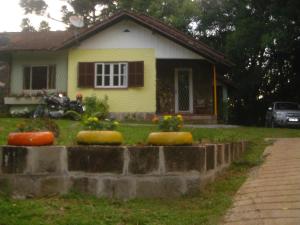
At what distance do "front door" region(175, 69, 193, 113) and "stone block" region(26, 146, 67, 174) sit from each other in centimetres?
1489

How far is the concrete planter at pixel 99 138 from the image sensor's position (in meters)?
6.27

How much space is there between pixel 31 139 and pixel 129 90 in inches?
541

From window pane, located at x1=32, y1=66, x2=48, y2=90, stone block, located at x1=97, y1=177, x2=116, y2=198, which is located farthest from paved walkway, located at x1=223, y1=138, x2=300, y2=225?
window pane, located at x1=32, y1=66, x2=48, y2=90

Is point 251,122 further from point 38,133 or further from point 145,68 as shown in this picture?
point 38,133

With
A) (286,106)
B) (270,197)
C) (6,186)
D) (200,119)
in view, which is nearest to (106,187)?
(6,186)

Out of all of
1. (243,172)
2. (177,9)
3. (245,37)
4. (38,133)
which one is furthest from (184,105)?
(38,133)

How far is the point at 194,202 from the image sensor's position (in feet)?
19.5

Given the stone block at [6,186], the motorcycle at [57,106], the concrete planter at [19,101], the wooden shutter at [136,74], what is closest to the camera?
the stone block at [6,186]

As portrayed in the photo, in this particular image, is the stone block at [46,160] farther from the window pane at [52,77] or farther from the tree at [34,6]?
the tree at [34,6]

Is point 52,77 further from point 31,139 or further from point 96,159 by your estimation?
point 96,159

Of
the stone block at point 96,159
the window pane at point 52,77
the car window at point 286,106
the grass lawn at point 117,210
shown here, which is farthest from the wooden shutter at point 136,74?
the stone block at point 96,159

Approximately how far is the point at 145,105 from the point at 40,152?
45.2 feet

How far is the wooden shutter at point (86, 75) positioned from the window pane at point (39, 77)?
2.32 meters

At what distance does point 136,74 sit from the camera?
19.8 m
